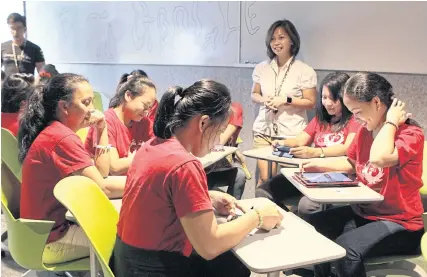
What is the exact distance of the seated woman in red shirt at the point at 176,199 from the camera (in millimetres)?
1257

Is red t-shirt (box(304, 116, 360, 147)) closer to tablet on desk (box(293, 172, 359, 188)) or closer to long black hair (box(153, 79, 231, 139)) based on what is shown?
tablet on desk (box(293, 172, 359, 188))

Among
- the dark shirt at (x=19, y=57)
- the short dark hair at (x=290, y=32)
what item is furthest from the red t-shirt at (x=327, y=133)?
the dark shirt at (x=19, y=57)

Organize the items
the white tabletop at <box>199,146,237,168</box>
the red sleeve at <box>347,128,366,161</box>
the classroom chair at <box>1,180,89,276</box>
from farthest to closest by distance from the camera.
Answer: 1. the white tabletop at <box>199,146,237,168</box>
2. the red sleeve at <box>347,128,366,161</box>
3. the classroom chair at <box>1,180,89,276</box>

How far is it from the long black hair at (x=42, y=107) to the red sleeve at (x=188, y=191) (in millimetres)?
897

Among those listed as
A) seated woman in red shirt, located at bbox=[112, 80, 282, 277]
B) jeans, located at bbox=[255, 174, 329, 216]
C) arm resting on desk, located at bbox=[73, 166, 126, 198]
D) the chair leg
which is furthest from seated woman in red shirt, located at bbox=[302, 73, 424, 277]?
arm resting on desk, located at bbox=[73, 166, 126, 198]

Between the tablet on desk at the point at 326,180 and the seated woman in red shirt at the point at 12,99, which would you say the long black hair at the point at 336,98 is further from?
the seated woman in red shirt at the point at 12,99

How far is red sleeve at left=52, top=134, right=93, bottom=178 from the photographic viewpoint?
1732 millimetres

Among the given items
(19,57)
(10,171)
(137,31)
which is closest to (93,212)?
(10,171)

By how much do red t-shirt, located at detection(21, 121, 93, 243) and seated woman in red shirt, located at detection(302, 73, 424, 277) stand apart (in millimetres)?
1136

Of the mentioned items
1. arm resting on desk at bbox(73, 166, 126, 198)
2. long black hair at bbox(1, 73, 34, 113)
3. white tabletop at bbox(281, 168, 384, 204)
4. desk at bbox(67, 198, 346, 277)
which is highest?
long black hair at bbox(1, 73, 34, 113)

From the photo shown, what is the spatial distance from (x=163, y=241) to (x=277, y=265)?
1.15 ft

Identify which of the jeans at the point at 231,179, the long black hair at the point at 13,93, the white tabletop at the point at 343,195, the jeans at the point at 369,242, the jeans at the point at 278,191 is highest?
the long black hair at the point at 13,93

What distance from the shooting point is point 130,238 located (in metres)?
1.35

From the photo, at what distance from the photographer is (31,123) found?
6.15 ft
